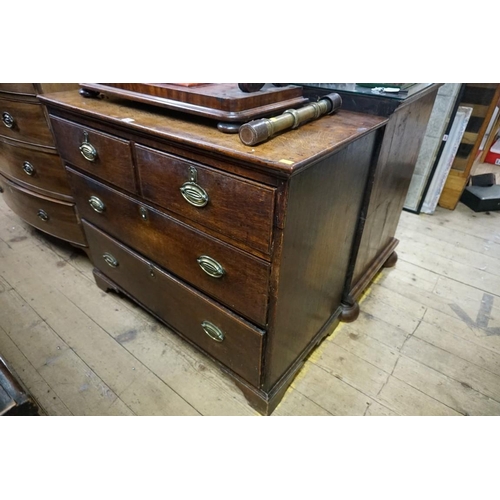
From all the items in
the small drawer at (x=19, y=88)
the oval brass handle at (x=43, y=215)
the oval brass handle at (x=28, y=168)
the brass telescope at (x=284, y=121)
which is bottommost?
the oval brass handle at (x=43, y=215)

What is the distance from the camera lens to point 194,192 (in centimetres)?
81

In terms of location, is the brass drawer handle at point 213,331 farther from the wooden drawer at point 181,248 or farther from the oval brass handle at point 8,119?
the oval brass handle at point 8,119

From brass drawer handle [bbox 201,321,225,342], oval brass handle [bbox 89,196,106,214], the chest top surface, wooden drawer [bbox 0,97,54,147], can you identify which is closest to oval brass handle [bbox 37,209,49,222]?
wooden drawer [bbox 0,97,54,147]

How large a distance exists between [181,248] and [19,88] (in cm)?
90

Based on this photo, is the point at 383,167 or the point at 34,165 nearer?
the point at 383,167

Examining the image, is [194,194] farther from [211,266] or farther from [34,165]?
[34,165]

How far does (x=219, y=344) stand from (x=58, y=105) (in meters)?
0.88

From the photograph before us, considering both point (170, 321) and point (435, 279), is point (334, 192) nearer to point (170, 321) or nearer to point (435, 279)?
point (170, 321)

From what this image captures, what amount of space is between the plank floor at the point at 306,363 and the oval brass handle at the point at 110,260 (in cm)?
23


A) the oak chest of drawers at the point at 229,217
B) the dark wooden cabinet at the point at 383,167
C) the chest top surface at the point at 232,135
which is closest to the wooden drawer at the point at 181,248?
the oak chest of drawers at the point at 229,217

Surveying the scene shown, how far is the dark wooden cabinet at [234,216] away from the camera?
736 mm

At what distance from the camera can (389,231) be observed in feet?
5.16

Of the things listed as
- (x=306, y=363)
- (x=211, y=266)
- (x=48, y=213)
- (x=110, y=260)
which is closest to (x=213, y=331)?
(x=211, y=266)

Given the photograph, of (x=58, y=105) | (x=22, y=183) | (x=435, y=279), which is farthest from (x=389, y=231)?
(x=22, y=183)
